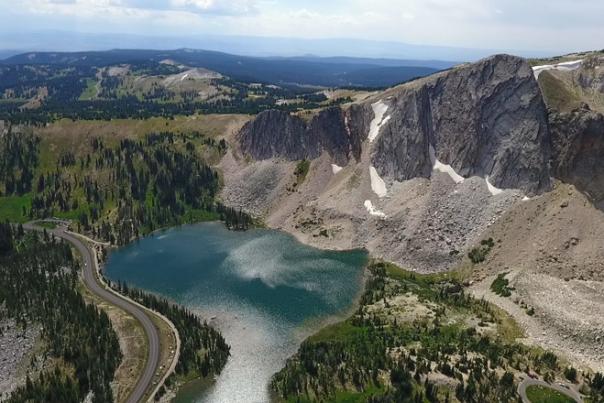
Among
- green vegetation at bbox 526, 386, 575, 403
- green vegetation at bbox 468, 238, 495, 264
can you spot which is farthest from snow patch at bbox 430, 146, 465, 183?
green vegetation at bbox 526, 386, 575, 403

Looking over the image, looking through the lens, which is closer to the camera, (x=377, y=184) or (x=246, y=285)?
(x=246, y=285)

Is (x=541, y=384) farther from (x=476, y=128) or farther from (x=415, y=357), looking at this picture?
(x=476, y=128)

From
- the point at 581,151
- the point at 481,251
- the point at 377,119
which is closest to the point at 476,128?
the point at 581,151

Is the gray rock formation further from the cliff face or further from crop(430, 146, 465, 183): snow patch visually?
crop(430, 146, 465, 183): snow patch

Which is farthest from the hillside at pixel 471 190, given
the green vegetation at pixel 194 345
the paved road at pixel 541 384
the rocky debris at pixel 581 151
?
the green vegetation at pixel 194 345

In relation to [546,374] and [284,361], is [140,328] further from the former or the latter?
[546,374]

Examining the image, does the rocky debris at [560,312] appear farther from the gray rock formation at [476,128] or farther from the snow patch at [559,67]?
the snow patch at [559,67]

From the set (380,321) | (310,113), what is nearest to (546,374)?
(380,321)
